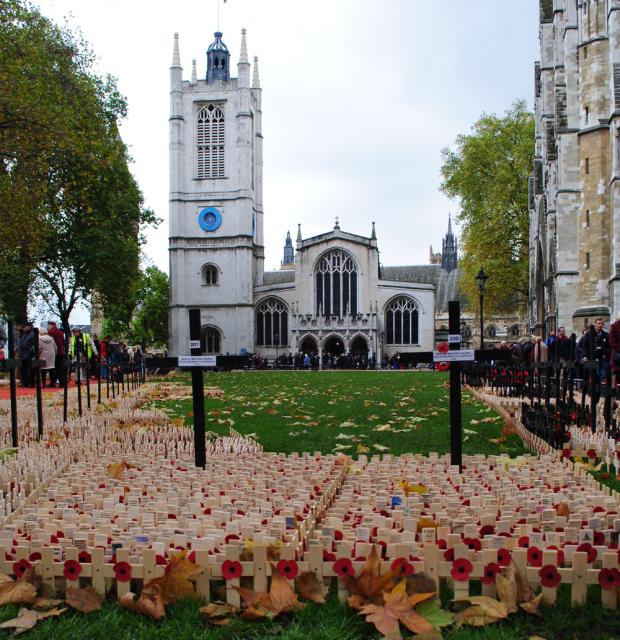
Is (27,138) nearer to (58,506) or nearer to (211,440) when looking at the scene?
(211,440)

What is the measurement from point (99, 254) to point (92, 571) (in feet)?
107

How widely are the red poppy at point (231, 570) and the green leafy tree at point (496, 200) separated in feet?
138

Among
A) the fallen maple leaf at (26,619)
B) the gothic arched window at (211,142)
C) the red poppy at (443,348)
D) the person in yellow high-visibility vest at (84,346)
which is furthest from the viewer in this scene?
the gothic arched window at (211,142)

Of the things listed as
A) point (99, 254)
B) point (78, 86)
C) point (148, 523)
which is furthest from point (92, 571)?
point (99, 254)

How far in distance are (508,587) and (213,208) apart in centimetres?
5390

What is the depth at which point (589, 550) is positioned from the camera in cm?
329

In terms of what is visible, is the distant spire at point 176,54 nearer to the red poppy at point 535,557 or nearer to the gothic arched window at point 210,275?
the gothic arched window at point 210,275

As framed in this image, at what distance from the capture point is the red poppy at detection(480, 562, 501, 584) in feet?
10.6

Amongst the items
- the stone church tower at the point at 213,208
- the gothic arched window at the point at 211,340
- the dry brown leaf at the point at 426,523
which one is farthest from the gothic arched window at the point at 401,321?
the dry brown leaf at the point at 426,523

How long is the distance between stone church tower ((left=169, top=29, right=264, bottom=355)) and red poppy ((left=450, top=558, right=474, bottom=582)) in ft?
168

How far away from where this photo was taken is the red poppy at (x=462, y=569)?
3.19m

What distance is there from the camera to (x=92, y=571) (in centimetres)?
337

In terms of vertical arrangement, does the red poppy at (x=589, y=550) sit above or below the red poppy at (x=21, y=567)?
above

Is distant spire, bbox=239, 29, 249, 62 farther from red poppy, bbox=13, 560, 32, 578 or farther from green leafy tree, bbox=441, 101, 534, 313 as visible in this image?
red poppy, bbox=13, 560, 32, 578
